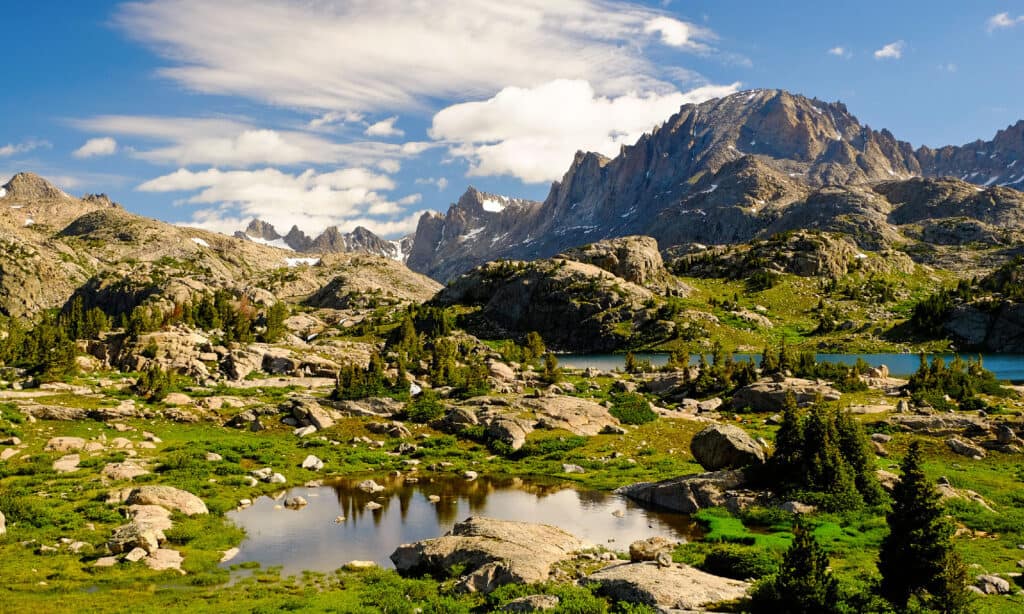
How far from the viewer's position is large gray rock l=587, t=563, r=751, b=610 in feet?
78.1

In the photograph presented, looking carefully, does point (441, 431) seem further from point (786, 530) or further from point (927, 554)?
point (927, 554)

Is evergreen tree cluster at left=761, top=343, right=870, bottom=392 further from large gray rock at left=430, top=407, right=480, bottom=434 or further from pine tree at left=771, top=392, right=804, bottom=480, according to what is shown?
large gray rock at left=430, top=407, right=480, bottom=434

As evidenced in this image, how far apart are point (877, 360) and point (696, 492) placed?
135 m

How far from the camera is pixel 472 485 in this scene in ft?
163

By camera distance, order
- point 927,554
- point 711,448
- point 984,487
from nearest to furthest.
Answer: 1. point 927,554
2. point 984,487
3. point 711,448

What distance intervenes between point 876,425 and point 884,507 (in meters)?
26.4

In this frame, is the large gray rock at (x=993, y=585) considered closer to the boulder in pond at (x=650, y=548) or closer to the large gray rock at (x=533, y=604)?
the boulder in pond at (x=650, y=548)

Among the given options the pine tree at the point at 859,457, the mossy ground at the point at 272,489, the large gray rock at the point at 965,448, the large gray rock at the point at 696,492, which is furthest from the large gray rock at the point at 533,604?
the large gray rock at the point at 965,448

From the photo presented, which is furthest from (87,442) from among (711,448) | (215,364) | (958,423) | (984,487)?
(958,423)

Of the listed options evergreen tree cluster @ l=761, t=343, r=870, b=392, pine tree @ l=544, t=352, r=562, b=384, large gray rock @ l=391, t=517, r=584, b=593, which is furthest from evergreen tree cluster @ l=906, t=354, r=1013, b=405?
large gray rock @ l=391, t=517, r=584, b=593

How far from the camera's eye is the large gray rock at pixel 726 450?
44.3 m

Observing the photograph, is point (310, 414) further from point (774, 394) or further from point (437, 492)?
point (774, 394)

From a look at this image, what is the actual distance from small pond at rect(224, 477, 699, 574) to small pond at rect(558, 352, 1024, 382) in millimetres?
89307

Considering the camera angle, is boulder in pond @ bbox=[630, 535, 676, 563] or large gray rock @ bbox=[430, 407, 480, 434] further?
large gray rock @ bbox=[430, 407, 480, 434]
